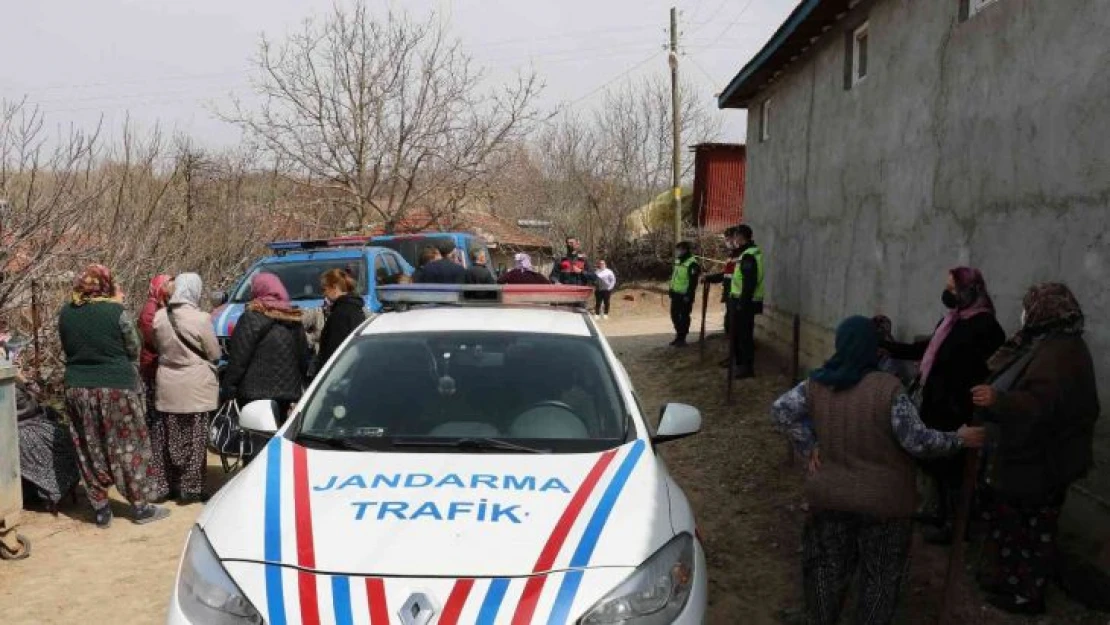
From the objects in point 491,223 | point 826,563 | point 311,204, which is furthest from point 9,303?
point 491,223

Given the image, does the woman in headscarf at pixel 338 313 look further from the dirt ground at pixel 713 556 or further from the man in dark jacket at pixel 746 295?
the man in dark jacket at pixel 746 295

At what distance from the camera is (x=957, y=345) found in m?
4.89

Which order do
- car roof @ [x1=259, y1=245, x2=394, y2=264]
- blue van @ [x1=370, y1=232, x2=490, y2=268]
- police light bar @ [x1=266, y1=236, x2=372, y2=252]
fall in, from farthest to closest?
blue van @ [x1=370, y1=232, x2=490, y2=268], police light bar @ [x1=266, y1=236, x2=372, y2=252], car roof @ [x1=259, y1=245, x2=394, y2=264]

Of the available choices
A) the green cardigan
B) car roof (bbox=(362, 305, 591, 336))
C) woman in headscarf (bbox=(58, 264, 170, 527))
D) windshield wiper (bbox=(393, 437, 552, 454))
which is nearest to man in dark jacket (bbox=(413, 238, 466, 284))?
woman in headscarf (bbox=(58, 264, 170, 527))

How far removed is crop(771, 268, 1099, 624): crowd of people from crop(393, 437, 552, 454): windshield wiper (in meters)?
1.19

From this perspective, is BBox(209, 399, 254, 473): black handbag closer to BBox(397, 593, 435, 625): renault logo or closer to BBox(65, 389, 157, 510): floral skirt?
BBox(65, 389, 157, 510): floral skirt

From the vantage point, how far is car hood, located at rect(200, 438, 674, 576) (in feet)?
9.07

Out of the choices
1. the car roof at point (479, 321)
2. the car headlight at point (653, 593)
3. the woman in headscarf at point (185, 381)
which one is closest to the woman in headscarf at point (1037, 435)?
the car headlight at point (653, 593)

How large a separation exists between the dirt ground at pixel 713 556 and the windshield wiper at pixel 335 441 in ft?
5.19

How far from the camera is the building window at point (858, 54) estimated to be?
28.6 ft

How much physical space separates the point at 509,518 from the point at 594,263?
26.1 m

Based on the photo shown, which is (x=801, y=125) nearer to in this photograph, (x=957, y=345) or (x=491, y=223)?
(x=957, y=345)

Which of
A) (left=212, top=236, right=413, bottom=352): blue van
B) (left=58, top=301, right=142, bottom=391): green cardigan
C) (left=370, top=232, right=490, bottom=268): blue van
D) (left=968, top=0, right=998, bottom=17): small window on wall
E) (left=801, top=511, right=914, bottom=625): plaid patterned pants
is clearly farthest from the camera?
(left=370, top=232, right=490, bottom=268): blue van

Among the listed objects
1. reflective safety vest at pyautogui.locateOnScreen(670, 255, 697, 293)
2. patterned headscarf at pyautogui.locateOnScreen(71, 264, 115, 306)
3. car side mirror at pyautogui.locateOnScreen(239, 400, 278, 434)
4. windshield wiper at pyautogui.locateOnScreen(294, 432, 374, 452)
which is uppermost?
patterned headscarf at pyautogui.locateOnScreen(71, 264, 115, 306)
